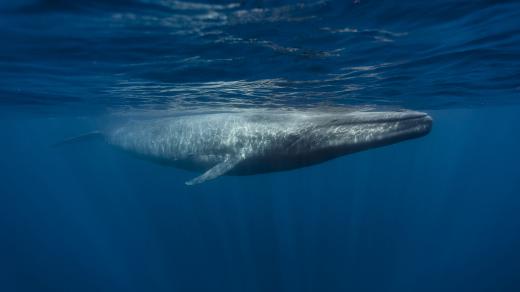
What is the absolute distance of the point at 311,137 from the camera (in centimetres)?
852

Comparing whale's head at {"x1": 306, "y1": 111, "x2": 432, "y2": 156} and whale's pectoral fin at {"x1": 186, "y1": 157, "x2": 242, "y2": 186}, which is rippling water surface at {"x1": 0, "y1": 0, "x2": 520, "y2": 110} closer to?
whale's head at {"x1": 306, "y1": 111, "x2": 432, "y2": 156}

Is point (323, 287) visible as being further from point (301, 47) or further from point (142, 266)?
point (301, 47)

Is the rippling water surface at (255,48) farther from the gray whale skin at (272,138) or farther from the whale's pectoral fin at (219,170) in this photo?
the whale's pectoral fin at (219,170)

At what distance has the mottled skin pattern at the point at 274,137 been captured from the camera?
806 centimetres

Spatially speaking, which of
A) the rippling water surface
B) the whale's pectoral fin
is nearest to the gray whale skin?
the whale's pectoral fin

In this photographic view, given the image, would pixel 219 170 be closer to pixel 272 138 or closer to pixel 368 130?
pixel 272 138

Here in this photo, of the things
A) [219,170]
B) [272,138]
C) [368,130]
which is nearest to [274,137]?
[272,138]

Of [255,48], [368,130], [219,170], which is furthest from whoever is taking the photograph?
[255,48]

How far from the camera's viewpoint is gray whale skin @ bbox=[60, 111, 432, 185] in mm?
8070

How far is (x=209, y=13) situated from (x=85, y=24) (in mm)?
2960

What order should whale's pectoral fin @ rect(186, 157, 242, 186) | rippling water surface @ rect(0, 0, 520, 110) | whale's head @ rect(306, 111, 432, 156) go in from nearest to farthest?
rippling water surface @ rect(0, 0, 520, 110) → whale's head @ rect(306, 111, 432, 156) → whale's pectoral fin @ rect(186, 157, 242, 186)

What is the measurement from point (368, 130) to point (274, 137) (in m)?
2.48

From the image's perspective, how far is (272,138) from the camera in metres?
9.30

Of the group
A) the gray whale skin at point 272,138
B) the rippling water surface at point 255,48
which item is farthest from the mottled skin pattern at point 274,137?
the rippling water surface at point 255,48
